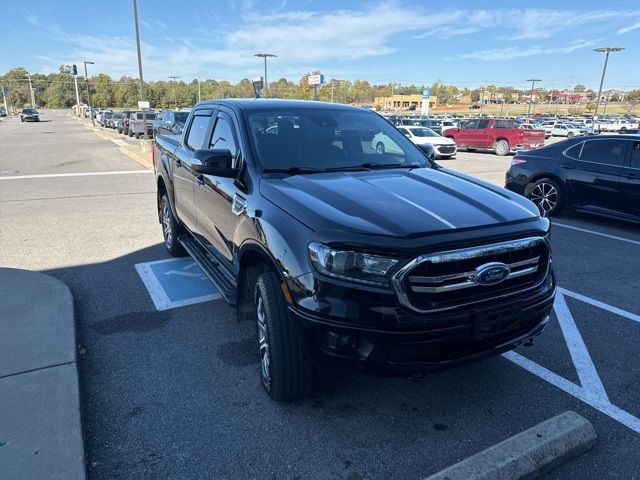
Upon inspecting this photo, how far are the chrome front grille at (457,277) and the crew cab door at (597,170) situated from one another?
623 cm

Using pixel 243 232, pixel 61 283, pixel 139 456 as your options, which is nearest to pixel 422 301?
pixel 243 232

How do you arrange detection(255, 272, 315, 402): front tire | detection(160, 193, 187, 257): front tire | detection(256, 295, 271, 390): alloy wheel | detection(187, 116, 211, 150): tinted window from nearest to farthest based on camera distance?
detection(255, 272, 315, 402): front tire < detection(256, 295, 271, 390): alloy wheel < detection(187, 116, 211, 150): tinted window < detection(160, 193, 187, 257): front tire

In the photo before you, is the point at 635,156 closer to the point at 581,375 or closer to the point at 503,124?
the point at 581,375

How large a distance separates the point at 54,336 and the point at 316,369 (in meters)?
2.18

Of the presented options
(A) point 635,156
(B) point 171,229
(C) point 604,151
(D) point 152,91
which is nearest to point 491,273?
(B) point 171,229

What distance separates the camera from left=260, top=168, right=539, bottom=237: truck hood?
255 cm

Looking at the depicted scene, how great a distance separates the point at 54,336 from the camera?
364 cm

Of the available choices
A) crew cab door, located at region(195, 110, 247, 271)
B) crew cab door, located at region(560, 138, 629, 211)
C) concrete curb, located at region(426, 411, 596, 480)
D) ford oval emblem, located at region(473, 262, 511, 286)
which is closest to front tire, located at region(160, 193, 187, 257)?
crew cab door, located at region(195, 110, 247, 271)

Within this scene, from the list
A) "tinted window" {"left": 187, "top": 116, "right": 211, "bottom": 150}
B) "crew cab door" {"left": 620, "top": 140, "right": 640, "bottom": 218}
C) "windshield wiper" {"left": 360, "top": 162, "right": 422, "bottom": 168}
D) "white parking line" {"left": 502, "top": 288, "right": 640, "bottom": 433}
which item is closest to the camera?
"white parking line" {"left": 502, "top": 288, "right": 640, "bottom": 433}

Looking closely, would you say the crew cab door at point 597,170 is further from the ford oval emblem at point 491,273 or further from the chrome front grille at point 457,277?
the ford oval emblem at point 491,273

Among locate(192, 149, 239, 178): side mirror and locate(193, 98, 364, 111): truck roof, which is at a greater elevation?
locate(193, 98, 364, 111): truck roof

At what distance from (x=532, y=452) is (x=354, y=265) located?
1354 mm

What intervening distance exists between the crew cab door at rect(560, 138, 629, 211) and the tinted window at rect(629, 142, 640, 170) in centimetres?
13

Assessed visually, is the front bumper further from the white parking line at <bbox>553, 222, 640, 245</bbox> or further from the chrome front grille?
the white parking line at <bbox>553, 222, 640, 245</bbox>
